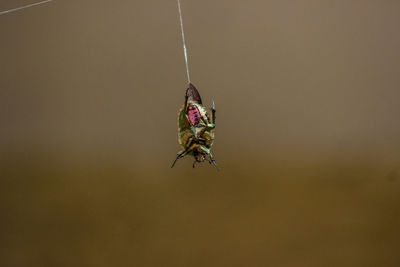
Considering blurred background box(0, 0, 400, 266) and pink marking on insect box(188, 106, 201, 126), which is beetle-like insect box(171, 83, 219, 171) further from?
blurred background box(0, 0, 400, 266)

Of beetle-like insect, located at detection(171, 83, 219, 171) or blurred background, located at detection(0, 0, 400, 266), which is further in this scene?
blurred background, located at detection(0, 0, 400, 266)

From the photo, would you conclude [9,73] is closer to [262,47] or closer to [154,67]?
[154,67]

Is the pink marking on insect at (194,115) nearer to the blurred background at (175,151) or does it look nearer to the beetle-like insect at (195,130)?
the beetle-like insect at (195,130)

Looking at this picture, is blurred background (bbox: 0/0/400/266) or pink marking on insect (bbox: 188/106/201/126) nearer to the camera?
pink marking on insect (bbox: 188/106/201/126)

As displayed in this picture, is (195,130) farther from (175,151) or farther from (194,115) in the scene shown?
(175,151)

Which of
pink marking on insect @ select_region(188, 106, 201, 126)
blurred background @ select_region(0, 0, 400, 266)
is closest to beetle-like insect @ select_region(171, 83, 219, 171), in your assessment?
pink marking on insect @ select_region(188, 106, 201, 126)

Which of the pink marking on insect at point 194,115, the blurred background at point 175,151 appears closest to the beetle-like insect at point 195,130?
the pink marking on insect at point 194,115

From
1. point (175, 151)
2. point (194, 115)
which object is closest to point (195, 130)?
point (194, 115)

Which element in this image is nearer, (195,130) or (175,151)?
(195,130)
